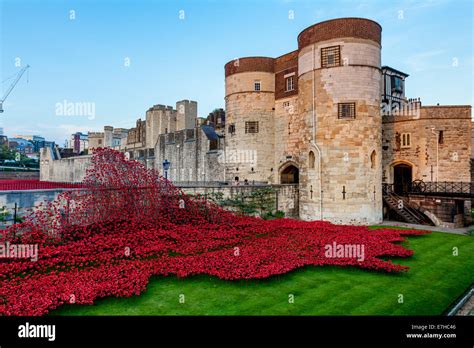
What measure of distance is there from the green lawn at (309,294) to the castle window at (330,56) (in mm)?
14161

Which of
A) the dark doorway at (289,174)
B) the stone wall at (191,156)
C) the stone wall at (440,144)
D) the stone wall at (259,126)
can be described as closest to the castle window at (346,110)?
the dark doorway at (289,174)

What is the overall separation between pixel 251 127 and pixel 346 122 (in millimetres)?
9525

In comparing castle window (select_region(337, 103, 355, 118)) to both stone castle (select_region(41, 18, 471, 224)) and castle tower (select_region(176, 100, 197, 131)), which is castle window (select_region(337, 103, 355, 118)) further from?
castle tower (select_region(176, 100, 197, 131))

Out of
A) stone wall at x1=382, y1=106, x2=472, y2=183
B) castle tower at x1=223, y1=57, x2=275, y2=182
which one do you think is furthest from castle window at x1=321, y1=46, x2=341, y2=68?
stone wall at x1=382, y1=106, x2=472, y2=183

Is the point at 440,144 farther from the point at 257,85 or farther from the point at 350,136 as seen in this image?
the point at 257,85

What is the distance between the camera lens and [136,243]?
12164 millimetres

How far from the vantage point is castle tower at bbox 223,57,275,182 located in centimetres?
2855

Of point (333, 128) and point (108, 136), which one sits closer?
point (333, 128)

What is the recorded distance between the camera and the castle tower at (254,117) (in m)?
28.5

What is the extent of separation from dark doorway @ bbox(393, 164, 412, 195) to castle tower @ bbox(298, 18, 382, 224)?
7.06 meters

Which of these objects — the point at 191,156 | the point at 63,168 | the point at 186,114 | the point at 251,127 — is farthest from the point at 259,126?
the point at 63,168

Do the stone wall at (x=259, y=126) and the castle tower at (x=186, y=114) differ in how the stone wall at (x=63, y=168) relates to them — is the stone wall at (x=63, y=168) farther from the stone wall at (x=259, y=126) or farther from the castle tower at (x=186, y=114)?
the stone wall at (x=259, y=126)
